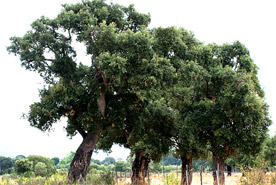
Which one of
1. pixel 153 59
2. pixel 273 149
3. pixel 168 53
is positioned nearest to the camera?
pixel 153 59

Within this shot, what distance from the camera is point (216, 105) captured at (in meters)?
23.0

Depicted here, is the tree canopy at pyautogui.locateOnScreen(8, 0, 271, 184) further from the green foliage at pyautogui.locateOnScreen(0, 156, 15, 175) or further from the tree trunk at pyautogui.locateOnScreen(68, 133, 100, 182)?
the green foliage at pyautogui.locateOnScreen(0, 156, 15, 175)

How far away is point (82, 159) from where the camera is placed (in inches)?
793

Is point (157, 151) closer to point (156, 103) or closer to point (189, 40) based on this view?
point (156, 103)

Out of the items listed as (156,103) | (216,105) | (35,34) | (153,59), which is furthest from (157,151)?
(35,34)

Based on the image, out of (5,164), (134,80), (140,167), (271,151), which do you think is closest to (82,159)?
(134,80)

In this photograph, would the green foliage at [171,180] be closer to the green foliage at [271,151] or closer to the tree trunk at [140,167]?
the tree trunk at [140,167]

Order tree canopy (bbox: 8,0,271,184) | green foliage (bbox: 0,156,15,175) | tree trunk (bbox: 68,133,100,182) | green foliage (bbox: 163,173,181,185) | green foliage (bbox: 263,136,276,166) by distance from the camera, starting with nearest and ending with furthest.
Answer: green foliage (bbox: 163,173,181,185)
tree canopy (bbox: 8,0,271,184)
tree trunk (bbox: 68,133,100,182)
green foliage (bbox: 263,136,276,166)
green foliage (bbox: 0,156,15,175)

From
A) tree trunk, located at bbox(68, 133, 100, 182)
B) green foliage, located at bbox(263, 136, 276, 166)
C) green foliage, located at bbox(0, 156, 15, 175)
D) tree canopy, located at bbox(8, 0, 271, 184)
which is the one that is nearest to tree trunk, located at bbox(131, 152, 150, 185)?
tree canopy, located at bbox(8, 0, 271, 184)

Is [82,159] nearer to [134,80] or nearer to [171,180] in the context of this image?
[134,80]

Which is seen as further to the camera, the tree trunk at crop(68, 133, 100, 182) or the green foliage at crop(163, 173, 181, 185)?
the tree trunk at crop(68, 133, 100, 182)

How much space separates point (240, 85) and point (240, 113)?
2322 mm

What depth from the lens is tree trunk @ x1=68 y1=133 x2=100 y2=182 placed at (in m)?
19.6

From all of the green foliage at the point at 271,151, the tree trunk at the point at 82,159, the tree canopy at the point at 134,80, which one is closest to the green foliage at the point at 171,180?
the tree canopy at the point at 134,80
